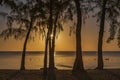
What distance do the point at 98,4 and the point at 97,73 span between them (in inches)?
322

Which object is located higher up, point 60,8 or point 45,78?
point 60,8

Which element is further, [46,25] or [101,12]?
[101,12]

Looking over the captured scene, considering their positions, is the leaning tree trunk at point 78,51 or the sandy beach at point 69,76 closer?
the sandy beach at point 69,76

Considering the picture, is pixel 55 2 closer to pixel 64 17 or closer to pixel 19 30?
pixel 64 17

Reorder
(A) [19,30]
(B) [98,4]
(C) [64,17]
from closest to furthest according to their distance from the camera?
(C) [64,17]
(B) [98,4]
(A) [19,30]

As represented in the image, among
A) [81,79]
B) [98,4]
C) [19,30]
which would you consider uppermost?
[98,4]

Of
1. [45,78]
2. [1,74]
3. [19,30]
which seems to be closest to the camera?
[45,78]

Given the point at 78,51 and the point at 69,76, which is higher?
the point at 78,51

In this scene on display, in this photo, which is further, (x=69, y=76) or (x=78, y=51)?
(x=78, y=51)

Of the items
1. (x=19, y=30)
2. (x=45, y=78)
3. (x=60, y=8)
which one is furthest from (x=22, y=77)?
(x=19, y=30)

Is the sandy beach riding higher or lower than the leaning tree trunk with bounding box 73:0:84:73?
lower

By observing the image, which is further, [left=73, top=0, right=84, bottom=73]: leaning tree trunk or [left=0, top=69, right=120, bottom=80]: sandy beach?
[left=73, top=0, right=84, bottom=73]: leaning tree trunk

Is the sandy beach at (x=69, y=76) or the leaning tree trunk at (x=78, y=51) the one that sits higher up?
the leaning tree trunk at (x=78, y=51)

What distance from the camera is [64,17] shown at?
3206 centimetres
